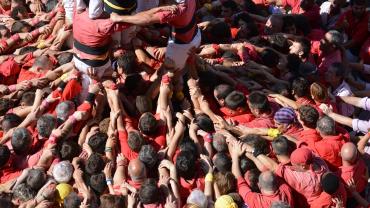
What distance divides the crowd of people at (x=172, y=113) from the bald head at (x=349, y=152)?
14mm

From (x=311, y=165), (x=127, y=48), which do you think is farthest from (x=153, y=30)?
(x=311, y=165)

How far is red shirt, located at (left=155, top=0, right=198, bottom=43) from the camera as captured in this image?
5995mm

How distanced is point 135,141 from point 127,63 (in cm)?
109

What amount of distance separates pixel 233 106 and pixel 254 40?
151 centimetres

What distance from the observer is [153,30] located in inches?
288

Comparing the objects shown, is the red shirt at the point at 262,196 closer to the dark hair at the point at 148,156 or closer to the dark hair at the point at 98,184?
the dark hair at the point at 148,156

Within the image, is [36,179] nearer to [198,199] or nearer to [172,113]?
[198,199]

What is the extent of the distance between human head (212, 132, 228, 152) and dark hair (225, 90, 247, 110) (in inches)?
20.8

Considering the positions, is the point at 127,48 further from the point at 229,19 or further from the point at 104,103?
the point at 229,19

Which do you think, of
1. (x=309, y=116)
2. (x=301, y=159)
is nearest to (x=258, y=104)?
(x=309, y=116)

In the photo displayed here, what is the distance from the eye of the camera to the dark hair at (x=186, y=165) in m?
5.78

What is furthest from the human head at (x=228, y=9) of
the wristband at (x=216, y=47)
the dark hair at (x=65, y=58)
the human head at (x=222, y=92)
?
the dark hair at (x=65, y=58)

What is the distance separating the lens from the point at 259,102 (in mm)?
6562

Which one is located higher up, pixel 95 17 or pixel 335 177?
pixel 95 17
